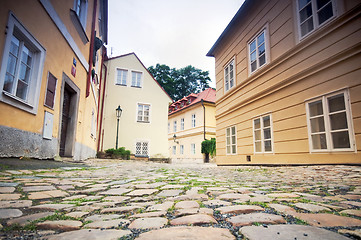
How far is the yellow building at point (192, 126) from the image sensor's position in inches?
885

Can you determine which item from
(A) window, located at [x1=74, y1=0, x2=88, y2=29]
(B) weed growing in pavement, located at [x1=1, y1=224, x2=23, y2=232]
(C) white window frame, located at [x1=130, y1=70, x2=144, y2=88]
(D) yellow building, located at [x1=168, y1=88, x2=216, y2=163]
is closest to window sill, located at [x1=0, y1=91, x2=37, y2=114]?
(B) weed growing in pavement, located at [x1=1, y1=224, x2=23, y2=232]

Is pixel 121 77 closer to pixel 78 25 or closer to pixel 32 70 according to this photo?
pixel 78 25

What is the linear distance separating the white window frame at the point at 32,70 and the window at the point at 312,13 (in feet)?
20.7

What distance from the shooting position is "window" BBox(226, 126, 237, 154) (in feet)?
28.2

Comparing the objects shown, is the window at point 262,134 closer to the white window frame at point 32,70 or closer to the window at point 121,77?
the white window frame at point 32,70

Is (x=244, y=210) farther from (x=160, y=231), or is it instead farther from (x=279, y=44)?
(x=279, y=44)

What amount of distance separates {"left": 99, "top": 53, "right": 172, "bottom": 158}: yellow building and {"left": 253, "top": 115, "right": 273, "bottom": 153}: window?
30.8ft

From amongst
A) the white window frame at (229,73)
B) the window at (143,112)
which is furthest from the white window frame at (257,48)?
the window at (143,112)

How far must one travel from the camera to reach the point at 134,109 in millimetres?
15477

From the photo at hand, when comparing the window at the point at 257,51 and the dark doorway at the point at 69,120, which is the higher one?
the window at the point at 257,51

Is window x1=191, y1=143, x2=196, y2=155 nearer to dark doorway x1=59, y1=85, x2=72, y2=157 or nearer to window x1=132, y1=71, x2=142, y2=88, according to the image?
window x1=132, y1=71, x2=142, y2=88

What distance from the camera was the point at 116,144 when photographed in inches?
543

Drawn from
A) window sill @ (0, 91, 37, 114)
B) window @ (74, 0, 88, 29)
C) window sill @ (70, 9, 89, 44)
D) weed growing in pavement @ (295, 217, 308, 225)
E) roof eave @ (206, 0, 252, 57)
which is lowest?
weed growing in pavement @ (295, 217, 308, 225)

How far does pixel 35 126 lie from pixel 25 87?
0.79 meters
